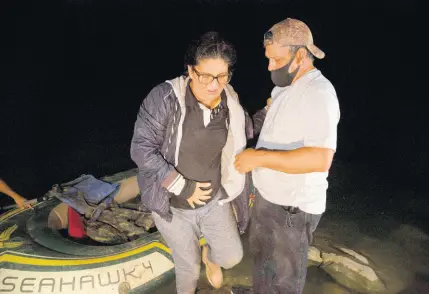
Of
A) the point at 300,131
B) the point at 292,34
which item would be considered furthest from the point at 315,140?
the point at 292,34

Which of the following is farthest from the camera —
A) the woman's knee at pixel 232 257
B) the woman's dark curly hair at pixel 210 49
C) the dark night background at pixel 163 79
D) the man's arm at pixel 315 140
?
the dark night background at pixel 163 79

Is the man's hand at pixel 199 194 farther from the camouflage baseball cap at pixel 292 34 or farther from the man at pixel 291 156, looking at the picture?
the camouflage baseball cap at pixel 292 34

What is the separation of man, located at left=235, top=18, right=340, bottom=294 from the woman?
32 centimetres

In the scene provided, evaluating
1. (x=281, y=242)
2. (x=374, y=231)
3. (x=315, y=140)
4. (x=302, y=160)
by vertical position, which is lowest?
(x=374, y=231)

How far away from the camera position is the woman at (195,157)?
272 cm

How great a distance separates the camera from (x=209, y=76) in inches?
104

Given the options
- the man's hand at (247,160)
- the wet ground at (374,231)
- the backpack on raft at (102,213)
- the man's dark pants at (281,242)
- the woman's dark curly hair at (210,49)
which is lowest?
the wet ground at (374,231)

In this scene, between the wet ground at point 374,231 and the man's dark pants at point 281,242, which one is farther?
the wet ground at point 374,231

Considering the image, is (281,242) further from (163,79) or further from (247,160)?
(163,79)

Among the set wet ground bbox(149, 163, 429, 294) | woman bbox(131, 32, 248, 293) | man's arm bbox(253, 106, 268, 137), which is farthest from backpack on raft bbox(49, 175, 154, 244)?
man's arm bbox(253, 106, 268, 137)

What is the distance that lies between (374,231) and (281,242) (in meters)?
3.25

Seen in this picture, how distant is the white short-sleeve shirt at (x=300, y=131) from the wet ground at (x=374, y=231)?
1.87 metres

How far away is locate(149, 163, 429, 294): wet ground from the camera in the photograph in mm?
4324

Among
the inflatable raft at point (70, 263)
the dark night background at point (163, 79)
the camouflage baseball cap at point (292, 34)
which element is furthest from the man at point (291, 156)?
the dark night background at point (163, 79)
